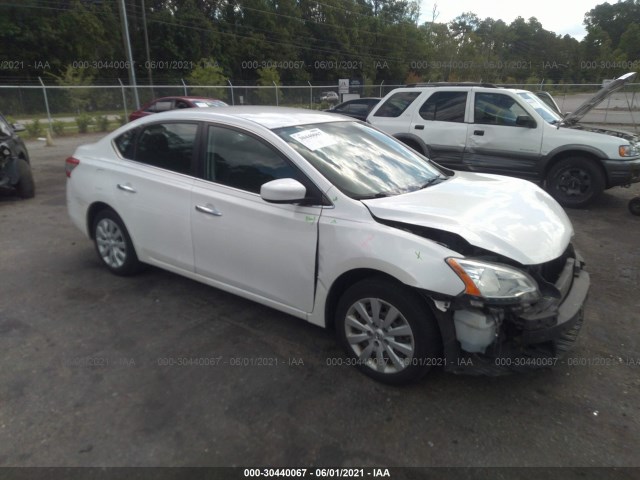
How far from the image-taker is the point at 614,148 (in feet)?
22.7

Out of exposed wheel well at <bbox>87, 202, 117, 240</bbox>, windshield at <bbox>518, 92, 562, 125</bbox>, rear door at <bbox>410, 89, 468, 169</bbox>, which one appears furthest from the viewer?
rear door at <bbox>410, 89, 468, 169</bbox>

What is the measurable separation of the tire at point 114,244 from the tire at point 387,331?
95.1 inches

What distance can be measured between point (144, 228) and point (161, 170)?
0.55 metres

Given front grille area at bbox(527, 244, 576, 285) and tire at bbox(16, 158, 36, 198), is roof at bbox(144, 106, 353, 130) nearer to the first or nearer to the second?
front grille area at bbox(527, 244, 576, 285)

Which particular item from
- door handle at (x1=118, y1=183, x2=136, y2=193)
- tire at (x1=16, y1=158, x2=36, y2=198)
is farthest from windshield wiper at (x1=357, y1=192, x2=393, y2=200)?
tire at (x1=16, y1=158, x2=36, y2=198)

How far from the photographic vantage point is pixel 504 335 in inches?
105

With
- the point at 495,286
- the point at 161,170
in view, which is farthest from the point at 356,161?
the point at 161,170

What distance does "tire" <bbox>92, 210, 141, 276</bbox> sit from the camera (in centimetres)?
446

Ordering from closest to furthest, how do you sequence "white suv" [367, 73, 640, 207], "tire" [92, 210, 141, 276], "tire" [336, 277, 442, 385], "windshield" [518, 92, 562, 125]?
"tire" [336, 277, 442, 385]
"tire" [92, 210, 141, 276]
"white suv" [367, 73, 640, 207]
"windshield" [518, 92, 562, 125]

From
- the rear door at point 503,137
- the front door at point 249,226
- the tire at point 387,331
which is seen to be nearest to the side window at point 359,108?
the rear door at point 503,137

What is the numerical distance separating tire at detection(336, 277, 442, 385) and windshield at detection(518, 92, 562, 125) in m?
6.05

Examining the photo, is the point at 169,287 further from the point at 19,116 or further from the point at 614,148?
the point at 19,116

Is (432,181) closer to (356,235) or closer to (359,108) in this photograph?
(356,235)

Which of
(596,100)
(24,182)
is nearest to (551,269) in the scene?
(596,100)
